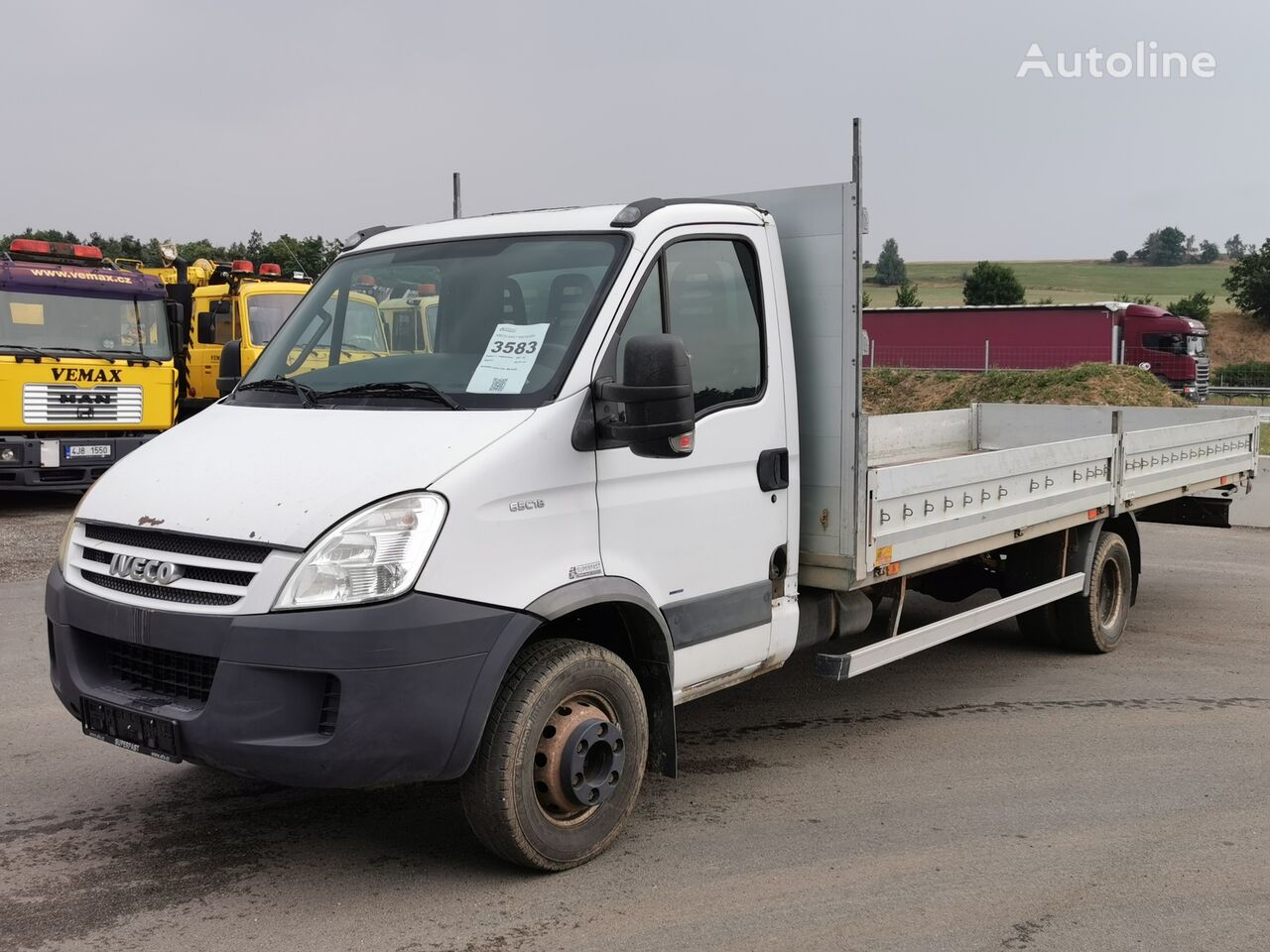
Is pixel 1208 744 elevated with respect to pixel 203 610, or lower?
lower

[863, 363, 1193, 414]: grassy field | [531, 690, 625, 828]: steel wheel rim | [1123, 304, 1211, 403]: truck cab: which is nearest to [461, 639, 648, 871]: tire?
[531, 690, 625, 828]: steel wheel rim

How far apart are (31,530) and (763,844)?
10851 millimetres

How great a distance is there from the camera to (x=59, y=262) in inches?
567

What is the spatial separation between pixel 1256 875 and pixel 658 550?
2355 mm

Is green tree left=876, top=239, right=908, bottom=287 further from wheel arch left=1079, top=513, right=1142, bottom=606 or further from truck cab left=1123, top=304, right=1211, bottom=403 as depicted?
wheel arch left=1079, top=513, right=1142, bottom=606

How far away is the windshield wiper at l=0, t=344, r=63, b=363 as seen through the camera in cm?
1345

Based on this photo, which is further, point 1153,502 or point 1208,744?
point 1153,502

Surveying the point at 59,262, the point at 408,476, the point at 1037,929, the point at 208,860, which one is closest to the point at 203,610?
the point at 408,476

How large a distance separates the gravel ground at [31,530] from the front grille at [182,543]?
5154 mm

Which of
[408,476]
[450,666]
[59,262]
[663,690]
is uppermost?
[59,262]

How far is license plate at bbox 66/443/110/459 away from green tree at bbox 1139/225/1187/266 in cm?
11150

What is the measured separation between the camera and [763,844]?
4.54 metres

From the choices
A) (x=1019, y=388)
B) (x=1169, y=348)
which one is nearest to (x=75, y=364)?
(x=1019, y=388)

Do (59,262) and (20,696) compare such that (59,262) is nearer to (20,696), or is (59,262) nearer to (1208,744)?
(20,696)
